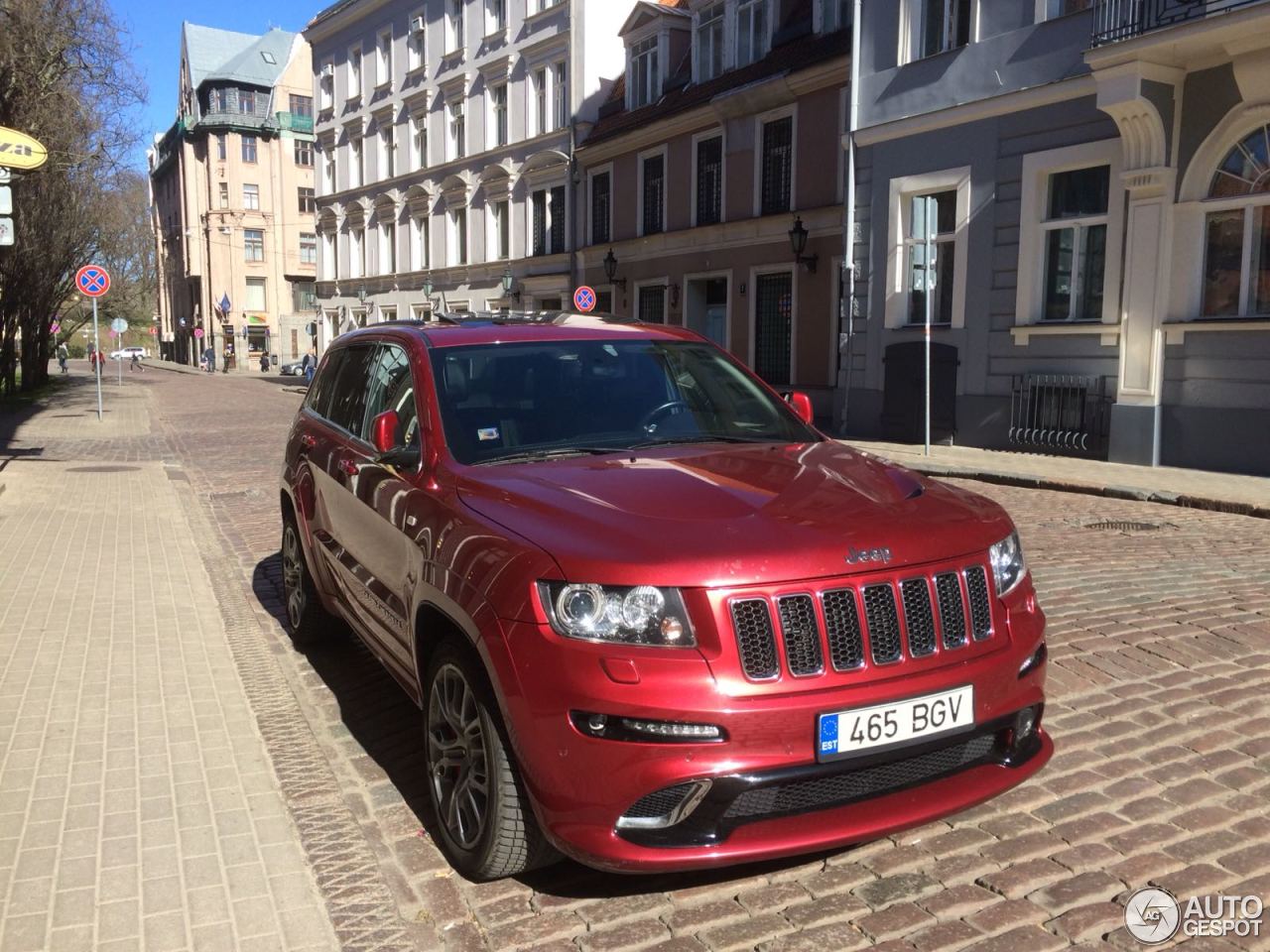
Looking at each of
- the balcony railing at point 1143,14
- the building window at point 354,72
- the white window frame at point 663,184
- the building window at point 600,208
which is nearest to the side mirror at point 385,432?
the balcony railing at point 1143,14

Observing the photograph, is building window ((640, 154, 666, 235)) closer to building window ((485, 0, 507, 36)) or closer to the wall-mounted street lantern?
the wall-mounted street lantern

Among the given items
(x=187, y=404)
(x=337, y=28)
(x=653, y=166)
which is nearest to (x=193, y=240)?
(x=337, y=28)

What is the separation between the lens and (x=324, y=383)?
588cm

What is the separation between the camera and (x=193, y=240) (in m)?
72.8

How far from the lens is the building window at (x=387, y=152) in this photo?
1672 inches

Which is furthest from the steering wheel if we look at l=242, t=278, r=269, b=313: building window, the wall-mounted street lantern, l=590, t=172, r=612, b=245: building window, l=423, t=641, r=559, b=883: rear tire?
l=242, t=278, r=269, b=313: building window

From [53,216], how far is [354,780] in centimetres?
2578

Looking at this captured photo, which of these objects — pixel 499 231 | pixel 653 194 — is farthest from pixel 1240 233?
pixel 499 231

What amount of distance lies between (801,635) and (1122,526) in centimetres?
793

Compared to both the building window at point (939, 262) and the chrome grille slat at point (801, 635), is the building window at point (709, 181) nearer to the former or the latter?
the building window at point (939, 262)

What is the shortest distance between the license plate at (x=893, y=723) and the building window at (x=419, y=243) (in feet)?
129

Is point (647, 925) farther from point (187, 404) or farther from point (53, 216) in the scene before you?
point (187, 404)

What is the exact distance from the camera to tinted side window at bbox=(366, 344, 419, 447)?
4.15 metres

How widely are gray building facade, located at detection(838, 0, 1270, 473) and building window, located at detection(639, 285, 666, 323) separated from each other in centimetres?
908
